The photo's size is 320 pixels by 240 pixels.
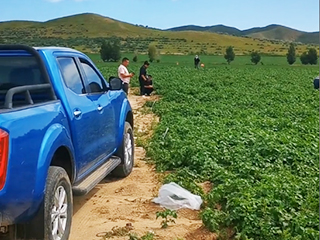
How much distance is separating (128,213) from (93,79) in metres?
1.87

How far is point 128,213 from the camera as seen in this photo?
614cm

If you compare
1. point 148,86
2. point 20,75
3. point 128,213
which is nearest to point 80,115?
point 20,75

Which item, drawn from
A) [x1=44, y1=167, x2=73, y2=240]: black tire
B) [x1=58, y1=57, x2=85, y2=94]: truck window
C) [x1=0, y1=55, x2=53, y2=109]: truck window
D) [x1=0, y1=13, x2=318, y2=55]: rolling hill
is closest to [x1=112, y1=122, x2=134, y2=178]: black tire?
[x1=58, y1=57, x2=85, y2=94]: truck window

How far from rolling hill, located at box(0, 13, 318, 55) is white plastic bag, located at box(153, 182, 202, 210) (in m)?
106

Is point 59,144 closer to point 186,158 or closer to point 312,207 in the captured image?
point 312,207

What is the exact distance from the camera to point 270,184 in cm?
620

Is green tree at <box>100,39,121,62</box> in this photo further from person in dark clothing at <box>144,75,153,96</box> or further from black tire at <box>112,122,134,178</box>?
black tire at <box>112,122,134,178</box>

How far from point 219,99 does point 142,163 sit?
11.2m

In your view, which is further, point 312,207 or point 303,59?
point 303,59

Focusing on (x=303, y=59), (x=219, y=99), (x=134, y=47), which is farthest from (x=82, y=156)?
(x=134, y=47)

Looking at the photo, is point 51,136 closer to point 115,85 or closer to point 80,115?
point 80,115

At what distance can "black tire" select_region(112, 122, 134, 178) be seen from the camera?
7.69 metres

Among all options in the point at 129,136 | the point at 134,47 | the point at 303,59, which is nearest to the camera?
the point at 129,136

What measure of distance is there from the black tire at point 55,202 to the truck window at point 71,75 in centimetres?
128
